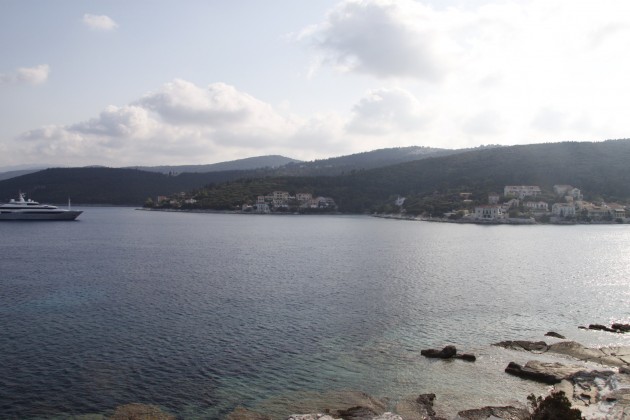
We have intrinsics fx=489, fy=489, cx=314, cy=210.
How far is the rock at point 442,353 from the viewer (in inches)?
1005

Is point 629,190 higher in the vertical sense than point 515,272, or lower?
higher

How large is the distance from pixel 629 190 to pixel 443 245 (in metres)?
101

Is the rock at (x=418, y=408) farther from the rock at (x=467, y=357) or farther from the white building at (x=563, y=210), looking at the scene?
the white building at (x=563, y=210)

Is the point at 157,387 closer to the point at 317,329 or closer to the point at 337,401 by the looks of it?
the point at 337,401

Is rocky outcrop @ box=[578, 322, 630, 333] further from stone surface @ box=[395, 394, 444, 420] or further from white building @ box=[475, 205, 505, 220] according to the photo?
white building @ box=[475, 205, 505, 220]

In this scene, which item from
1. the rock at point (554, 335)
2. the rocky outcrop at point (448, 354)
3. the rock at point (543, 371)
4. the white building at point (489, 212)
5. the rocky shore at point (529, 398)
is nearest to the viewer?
the rocky shore at point (529, 398)

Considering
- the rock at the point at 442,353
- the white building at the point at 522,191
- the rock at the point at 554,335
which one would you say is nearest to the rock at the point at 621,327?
the rock at the point at 554,335

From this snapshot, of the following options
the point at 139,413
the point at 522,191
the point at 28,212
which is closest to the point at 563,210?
the point at 522,191

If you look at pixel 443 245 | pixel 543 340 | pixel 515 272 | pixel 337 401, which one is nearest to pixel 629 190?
pixel 443 245

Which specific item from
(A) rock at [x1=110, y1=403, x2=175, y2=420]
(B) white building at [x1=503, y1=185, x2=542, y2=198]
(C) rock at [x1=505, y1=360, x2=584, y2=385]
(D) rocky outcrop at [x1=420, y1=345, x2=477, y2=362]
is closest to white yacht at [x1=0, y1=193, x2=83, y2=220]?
(A) rock at [x1=110, y1=403, x2=175, y2=420]

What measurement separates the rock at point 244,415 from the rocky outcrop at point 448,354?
10624 millimetres

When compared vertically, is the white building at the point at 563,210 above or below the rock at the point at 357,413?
above

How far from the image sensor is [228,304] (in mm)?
36344

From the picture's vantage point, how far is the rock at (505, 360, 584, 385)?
22.8m
